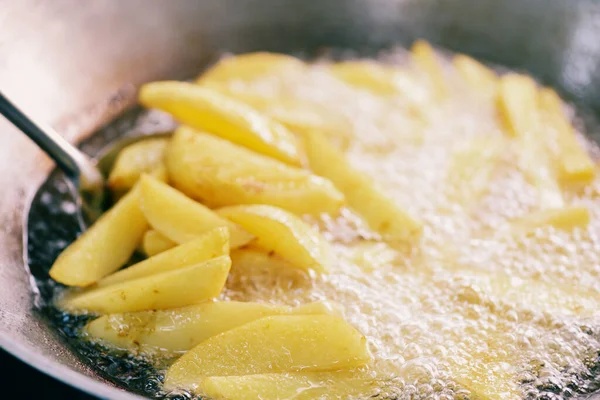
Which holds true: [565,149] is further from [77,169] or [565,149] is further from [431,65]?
[77,169]

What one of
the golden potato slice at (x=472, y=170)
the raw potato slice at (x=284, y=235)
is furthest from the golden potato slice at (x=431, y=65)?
the raw potato slice at (x=284, y=235)

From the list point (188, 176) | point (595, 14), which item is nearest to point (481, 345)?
point (188, 176)

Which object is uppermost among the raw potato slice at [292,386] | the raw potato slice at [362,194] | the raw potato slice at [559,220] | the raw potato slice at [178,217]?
the raw potato slice at [559,220]

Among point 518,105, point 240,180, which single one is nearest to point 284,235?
point 240,180

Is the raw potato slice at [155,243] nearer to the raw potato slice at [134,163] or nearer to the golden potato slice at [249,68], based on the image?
the raw potato slice at [134,163]

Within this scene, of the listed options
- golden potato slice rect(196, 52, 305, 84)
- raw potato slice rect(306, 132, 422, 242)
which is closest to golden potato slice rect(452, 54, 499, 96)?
golden potato slice rect(196, 52, 305, 84)

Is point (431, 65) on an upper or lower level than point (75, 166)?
upper

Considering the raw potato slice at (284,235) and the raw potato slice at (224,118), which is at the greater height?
the raw potato slice at (224,118)

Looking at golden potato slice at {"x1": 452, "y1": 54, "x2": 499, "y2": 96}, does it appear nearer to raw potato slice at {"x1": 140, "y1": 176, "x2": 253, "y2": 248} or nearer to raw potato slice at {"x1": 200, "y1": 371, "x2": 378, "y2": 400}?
raw potato slice at {"x1": 140, "y1": 176, "x2": 253, "y2": 248}
